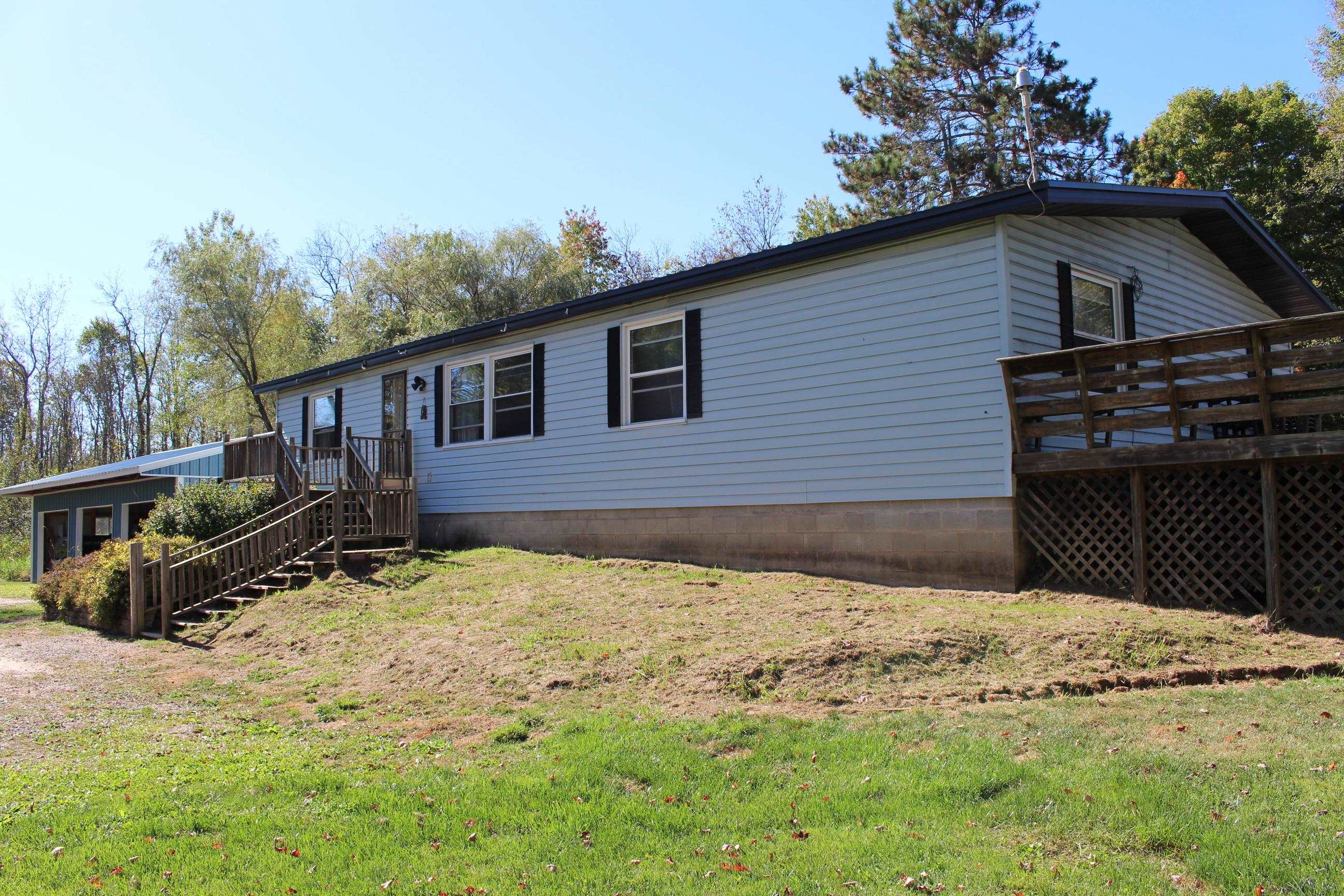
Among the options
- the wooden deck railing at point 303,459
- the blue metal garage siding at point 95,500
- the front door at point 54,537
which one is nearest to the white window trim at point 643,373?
the wooden deck railing at point 303,459

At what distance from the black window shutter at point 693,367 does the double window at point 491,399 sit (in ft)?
10.9

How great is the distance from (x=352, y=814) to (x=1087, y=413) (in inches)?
279

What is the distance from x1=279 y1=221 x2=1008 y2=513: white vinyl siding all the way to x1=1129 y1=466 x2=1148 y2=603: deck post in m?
1.22

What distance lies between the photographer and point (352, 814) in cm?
496

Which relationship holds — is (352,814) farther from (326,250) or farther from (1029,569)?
(326,250)

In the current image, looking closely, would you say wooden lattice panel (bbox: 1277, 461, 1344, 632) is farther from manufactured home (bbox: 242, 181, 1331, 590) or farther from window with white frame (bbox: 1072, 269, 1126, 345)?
window with white frame (bbox: 1072, 269, 1126, 345)

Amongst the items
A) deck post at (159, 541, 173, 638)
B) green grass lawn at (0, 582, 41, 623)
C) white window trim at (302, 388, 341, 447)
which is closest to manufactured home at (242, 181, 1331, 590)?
deck post at (159, 541, 173, 638)

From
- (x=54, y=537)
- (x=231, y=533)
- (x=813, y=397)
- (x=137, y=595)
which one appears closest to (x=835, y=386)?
(x=813, y=397)

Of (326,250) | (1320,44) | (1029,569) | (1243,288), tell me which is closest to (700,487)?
(1029,569)

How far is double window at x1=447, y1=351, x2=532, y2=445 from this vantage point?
50.0 feet

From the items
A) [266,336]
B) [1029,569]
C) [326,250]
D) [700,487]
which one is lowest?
[1029,569]

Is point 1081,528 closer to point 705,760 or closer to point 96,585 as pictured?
point 705,760

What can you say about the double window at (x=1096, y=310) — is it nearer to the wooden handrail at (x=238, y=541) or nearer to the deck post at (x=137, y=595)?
the wooden handrail at (x=238, y=541)

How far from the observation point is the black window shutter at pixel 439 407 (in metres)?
16.5
